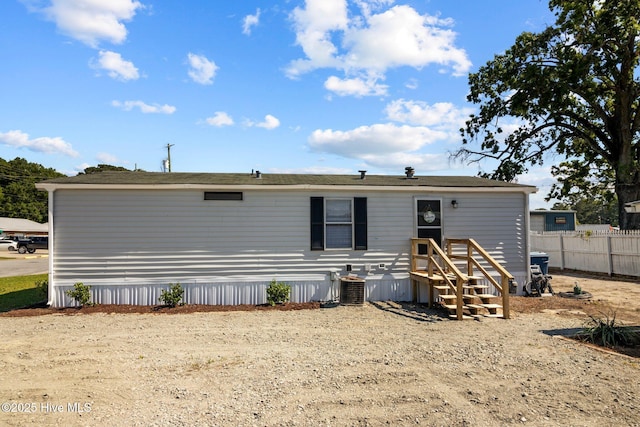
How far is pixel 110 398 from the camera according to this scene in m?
3.88

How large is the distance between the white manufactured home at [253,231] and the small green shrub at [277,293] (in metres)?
0.23

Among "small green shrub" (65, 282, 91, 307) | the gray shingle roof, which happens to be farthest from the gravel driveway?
the gray shingle roof

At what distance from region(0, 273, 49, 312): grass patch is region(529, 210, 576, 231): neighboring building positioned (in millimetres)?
25310

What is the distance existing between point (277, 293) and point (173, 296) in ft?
7.35

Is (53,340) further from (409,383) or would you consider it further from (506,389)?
(506,389)

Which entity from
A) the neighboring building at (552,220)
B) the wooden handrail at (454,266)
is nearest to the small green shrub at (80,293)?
the wooden handrail at (454,266)

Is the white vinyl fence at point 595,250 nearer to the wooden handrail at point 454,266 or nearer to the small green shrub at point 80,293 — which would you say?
the wooden handrail at point 454,266

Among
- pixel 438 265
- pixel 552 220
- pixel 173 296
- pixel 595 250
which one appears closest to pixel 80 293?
pixel 173 296

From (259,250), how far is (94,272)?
3555 millimetres

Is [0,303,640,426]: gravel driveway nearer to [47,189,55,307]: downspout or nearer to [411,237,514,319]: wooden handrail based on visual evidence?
[411,237,514,319]: wooden handrail

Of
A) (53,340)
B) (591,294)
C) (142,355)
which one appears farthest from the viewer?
(591,294)

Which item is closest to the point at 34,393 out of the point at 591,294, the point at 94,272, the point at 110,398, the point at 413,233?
the point at 110,398

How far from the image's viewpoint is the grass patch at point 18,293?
8980 millimetres

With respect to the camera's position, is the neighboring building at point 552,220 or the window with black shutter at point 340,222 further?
the neighboring building at point 552,220
